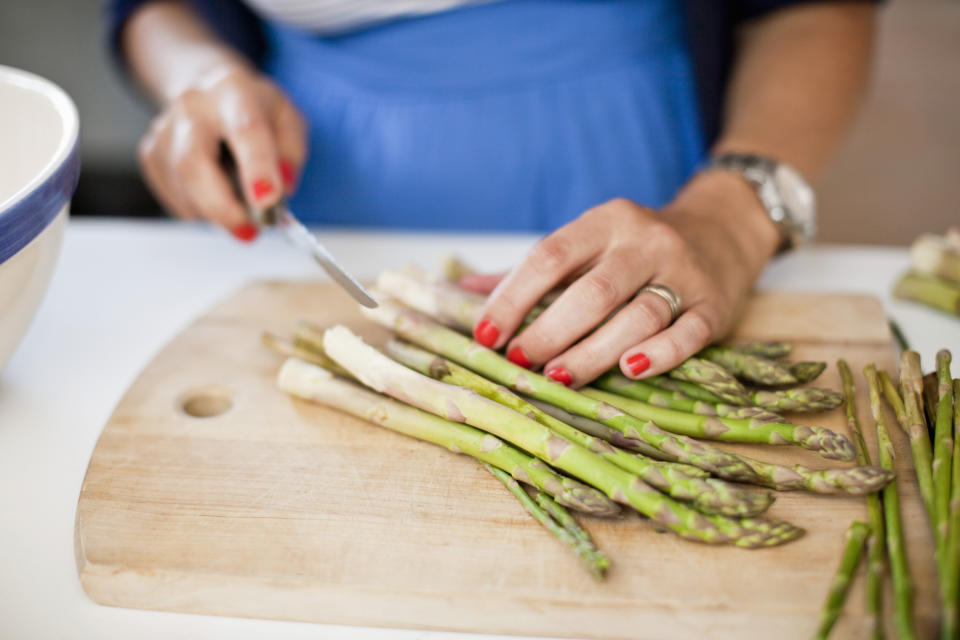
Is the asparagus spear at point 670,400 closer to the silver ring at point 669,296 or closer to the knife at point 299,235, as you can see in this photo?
the silver ring at point 669,296

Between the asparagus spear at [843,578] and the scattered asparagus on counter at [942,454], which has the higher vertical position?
the scattered asparagus on counter at [942,454]

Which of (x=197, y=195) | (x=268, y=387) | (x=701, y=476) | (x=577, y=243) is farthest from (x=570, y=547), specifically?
(x=197, y=195)

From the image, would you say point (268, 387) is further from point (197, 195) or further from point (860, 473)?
point (860, 473)

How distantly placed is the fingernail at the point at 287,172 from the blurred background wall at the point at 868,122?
7.24 ft

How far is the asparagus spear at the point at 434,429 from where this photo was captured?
3.17 feet

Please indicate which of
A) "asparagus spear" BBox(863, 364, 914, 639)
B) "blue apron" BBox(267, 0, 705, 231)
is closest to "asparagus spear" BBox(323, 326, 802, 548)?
"asparagus spear" BBox(863, 364, 914, 639)

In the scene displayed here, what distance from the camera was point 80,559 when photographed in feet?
3.11

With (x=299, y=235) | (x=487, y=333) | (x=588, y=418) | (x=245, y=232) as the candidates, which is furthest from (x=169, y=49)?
(x=588, y=418)

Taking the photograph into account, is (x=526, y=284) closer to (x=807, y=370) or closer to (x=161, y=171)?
(x=807, y=370)

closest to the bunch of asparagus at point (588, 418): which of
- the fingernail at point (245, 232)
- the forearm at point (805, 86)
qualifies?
the fingernail at point (245, 232)

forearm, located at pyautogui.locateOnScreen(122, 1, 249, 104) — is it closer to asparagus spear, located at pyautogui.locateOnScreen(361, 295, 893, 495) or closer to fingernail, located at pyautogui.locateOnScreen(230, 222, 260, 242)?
fingernail, located at pyautogui.locateOnScreen(230, 222, 260, 242)

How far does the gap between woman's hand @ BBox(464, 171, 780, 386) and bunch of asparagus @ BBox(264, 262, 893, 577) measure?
0.04 m

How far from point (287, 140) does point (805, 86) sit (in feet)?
3.98

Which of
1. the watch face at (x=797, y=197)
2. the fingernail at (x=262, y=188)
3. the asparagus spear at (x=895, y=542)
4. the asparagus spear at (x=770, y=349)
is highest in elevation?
the watch face at (x=797, y=197)
